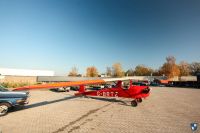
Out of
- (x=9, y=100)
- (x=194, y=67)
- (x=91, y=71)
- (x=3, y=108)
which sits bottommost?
(x=3, y=108)

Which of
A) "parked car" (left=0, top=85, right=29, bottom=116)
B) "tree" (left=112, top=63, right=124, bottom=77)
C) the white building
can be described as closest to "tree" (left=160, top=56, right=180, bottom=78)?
"tree" (left=112, top=63, right=124, bottom=77)

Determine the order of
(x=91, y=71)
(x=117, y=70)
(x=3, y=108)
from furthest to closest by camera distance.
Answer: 1. (x=91, y=71)
2. (x=117, y=70)
3. (x=3, y=108)

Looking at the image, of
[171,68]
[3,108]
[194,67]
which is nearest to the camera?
[3,108]

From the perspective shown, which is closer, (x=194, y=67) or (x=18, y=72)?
(x=18, y=72)

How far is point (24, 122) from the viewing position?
10.1m

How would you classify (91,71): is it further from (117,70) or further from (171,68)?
(171,68)

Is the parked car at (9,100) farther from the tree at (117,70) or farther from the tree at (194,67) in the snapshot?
the tree at (194,67)

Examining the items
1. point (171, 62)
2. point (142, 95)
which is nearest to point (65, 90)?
point (142, 95)

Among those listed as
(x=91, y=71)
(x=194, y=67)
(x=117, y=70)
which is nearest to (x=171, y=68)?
(x=117, y=70)

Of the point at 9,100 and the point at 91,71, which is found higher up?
the point at 91,71

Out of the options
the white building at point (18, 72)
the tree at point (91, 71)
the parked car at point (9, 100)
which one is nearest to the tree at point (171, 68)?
A: the tree at point (91, 71)

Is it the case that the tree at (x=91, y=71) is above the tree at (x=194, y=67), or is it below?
below

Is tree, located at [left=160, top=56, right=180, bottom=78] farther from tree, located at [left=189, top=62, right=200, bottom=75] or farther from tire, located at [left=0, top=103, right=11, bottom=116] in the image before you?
tire, located at [left=0, top=103, right=11, bottom=116]

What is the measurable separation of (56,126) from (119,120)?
13.3 feet
